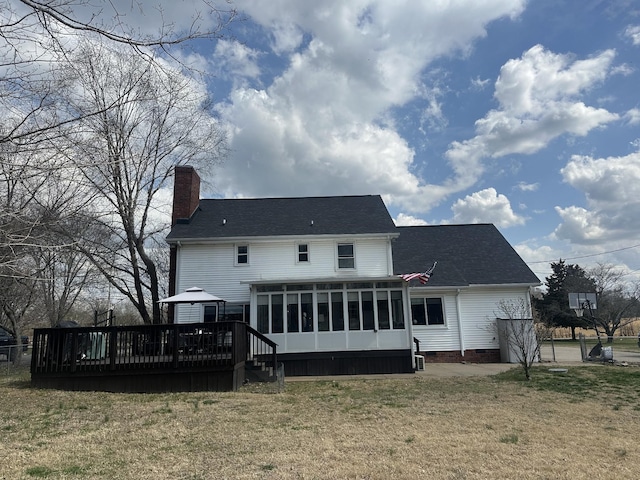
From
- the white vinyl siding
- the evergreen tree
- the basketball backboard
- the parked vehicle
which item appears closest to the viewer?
the parked vehicle

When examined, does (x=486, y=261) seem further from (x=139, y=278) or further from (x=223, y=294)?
(x=139, y=278)

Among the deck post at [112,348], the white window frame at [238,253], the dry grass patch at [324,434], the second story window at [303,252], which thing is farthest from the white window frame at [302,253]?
the deck post at [112,348]

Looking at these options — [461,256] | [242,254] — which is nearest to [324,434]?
[242,254]

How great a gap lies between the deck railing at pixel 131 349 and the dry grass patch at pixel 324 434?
0.88 m

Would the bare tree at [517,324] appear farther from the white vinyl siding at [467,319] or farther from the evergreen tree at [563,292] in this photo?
the evergreen tree at [563,292]

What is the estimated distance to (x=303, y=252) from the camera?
18.8 m

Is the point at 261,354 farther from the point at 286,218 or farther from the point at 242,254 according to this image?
the point at 286,218

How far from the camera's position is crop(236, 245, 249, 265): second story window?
1842 centimetres

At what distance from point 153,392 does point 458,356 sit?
Result: 13.0 metres

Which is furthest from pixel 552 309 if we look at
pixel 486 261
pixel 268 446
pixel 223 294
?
pixel 268 446

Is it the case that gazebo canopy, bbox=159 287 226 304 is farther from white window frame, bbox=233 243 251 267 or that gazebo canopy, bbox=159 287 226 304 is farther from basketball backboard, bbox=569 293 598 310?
basketball backboard, bbox=569 293 598 310

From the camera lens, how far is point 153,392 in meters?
10.8

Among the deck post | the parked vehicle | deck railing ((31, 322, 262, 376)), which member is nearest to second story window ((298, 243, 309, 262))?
deck railing ((31, 322, 262, 376))

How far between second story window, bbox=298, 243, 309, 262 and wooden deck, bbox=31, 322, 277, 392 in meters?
7.54
